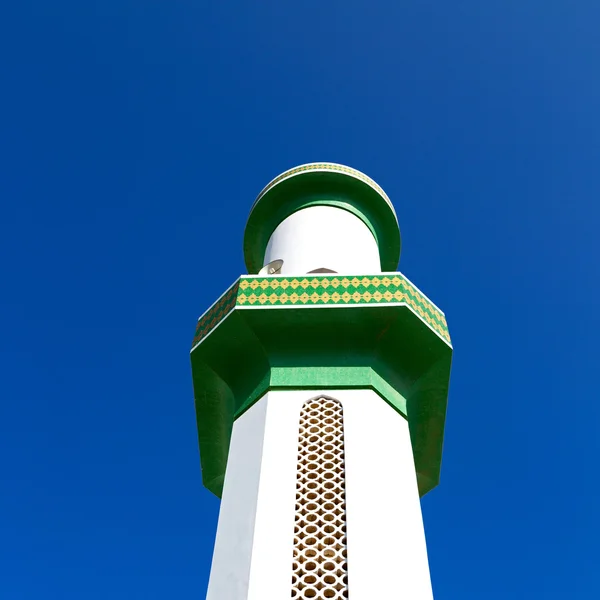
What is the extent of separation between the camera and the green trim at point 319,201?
6562 millimetres

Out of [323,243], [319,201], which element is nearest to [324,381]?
[323,243]

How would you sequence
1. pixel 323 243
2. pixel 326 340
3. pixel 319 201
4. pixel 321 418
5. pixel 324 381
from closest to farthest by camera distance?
pixel 321 418 < pixel 324 381 < pixel 326 340 < pixel 323 243 < pixel 319 201

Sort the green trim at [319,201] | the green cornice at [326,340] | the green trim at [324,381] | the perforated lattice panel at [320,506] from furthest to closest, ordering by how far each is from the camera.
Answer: the green trim at [319,201] → the green cornice at [326,340] → the green trim at [324,381] → the perforated lattice panel at [320,506]

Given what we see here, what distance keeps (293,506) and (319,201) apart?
3350 millimetres

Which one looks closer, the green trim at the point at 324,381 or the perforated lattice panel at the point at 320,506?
the perforated lattice panel at the point at 320,506

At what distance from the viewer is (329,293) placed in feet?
15.9

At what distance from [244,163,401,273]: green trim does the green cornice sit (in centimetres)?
183

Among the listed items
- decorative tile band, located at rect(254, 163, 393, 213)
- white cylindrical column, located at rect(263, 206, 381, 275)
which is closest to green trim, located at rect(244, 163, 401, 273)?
decorative tile band, located at rect(254, 163, 393, 213)

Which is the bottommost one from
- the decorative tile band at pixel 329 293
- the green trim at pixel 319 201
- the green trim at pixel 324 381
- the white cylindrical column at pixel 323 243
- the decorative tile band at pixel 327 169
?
the green trim at pixel 324 381

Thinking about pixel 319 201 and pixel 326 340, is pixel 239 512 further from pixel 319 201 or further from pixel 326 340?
pixel 319 201

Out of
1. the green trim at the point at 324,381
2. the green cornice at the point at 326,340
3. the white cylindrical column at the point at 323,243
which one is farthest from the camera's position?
the white cylindrical column at the point at 323,243

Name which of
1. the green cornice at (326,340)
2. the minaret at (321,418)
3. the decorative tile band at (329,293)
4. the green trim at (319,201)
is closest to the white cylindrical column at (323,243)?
the minaret at (321,418)

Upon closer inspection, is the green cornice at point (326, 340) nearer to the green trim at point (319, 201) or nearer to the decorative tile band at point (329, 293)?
the decorative tile band at point (329, 293)

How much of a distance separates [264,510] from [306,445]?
20.9 inches
